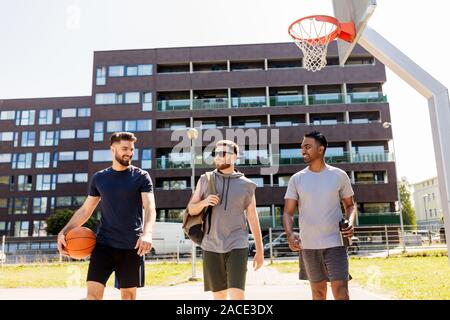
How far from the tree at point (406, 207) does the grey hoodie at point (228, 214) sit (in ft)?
204

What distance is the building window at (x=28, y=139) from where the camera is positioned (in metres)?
56.4

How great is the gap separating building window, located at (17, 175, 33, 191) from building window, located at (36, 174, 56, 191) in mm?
961

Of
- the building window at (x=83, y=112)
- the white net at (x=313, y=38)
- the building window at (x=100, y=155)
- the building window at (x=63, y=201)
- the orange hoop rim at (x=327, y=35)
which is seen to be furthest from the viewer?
the building window at (x=83, y=112)

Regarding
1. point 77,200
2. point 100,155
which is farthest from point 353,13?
point 77,200

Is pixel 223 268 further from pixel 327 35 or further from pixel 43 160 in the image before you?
pixel 43 160

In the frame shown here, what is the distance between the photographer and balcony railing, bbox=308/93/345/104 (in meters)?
39.9

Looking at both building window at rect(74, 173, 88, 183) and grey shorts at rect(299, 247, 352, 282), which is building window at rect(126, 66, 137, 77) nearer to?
building window at rect(74, 173, 88, 183)

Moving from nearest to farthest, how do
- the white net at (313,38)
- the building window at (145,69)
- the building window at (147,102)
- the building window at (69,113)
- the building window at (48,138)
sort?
the white net at (313,38)
the building window at (147,102)
the building window at (145,69)
the building window at (69,113)
the building window at (48,138)

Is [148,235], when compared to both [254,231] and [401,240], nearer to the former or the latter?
[254,231]

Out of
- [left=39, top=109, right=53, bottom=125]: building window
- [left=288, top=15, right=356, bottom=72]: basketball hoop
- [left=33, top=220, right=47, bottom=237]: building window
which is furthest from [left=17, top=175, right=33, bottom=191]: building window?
[left=288, top=15, right=356, bottom=72]: basketball hoop

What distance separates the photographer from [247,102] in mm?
40312

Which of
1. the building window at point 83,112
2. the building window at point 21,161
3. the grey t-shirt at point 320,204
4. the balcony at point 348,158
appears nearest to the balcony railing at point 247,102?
the balcony at point 348,158

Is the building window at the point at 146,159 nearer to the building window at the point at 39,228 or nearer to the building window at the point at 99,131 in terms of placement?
the building window at the point at 99,131
